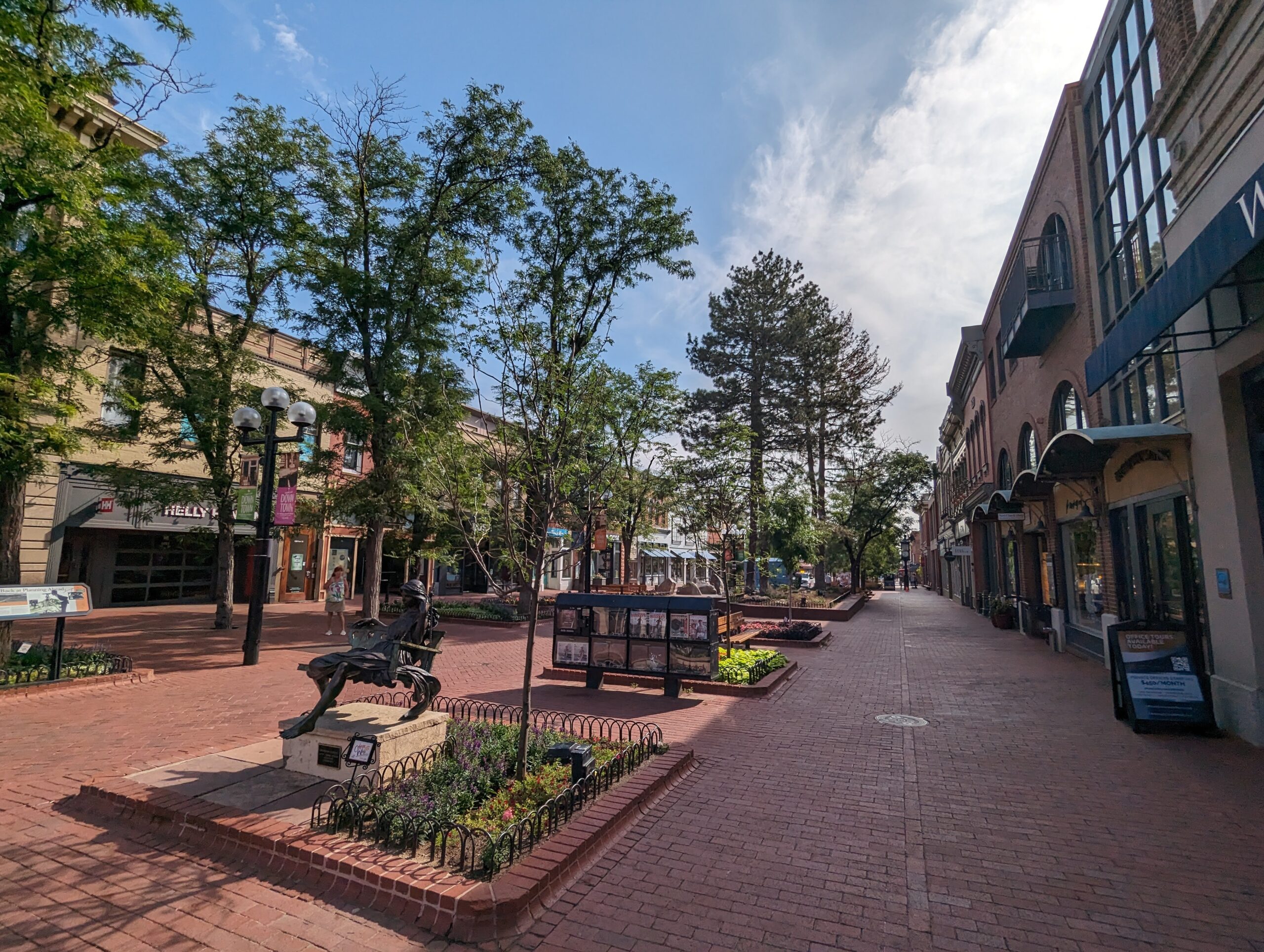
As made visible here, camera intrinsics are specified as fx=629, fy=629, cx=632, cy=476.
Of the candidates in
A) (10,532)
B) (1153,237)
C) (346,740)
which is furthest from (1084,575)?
(10,532)

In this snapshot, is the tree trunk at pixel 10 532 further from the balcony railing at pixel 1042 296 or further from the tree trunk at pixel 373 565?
the balcony railing at pixel 1042 296

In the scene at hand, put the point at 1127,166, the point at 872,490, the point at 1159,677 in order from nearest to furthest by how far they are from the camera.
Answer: the point at 1159,677 < the point at 1127,166 < the point at 872,490

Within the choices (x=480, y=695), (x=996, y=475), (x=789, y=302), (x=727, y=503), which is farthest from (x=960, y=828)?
(x=789, y=302)

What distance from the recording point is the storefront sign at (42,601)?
338 inches

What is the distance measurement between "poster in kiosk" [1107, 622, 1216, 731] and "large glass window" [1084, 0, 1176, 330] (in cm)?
598

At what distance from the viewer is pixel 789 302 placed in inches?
1331

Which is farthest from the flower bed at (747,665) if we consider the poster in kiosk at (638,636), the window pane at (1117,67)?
the window pane at (1117,67)

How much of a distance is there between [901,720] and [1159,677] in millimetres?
3168

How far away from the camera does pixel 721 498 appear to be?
621 inches

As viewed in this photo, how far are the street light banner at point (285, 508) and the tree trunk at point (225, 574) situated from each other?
4801 mm

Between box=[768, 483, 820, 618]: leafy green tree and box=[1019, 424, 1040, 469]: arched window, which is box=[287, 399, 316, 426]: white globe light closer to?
box=[768, 483, 820, 618]: leafy green tree

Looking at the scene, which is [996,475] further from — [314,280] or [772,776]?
[314,280]

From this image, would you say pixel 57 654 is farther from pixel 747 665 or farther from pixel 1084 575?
pixel 1084 575

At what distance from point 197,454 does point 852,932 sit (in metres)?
17.4
